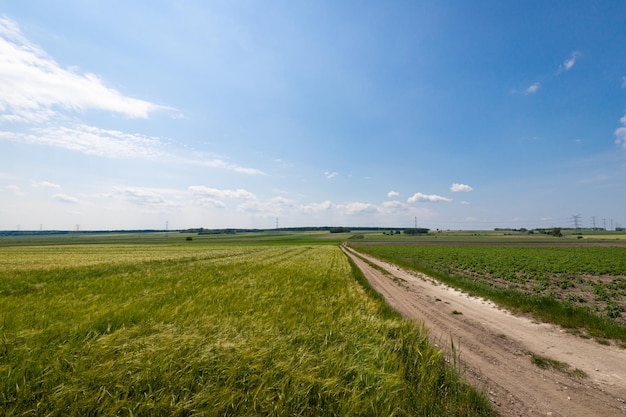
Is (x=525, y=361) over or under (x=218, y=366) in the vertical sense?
under

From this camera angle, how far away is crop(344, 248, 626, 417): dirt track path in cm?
521

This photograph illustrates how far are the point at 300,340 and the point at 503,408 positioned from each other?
167 inches

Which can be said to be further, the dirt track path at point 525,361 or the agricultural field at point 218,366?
the dirt track path at point 525,361

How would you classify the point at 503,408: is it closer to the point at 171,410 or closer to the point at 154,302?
the point at 171,410

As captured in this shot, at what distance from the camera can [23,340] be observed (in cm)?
509

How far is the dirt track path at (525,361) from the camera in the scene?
5.21 meters

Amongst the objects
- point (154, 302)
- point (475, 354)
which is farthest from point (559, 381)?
point (154, 302)

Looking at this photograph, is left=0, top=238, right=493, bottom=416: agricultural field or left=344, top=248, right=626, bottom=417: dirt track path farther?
left=344, top=248, right=626, bottom=417: dirt track path

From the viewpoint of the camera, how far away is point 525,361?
720 cm

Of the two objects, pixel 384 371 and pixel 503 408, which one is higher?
pixel 384 371

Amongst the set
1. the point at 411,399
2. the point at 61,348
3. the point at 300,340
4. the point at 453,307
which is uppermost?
the point at 61,348

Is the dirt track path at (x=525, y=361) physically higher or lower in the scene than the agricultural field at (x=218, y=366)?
lower

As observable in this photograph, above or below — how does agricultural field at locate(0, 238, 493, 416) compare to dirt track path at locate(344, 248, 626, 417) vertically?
above

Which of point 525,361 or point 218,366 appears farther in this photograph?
point 525,361
